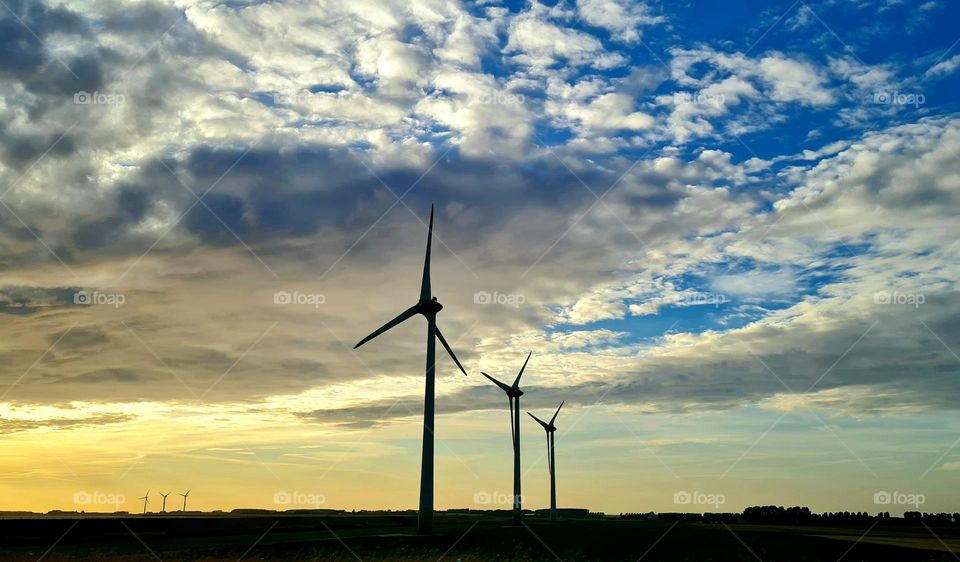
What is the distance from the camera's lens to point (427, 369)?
291ft

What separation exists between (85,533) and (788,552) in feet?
273

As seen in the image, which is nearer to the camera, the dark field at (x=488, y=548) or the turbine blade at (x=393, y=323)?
the dark field at (x=488, y=548)

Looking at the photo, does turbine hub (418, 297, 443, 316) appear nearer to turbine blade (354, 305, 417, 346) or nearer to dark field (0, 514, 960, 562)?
turbine blade (354, 305, 417, 346)

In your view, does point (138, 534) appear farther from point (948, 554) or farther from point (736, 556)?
point (948, 554)

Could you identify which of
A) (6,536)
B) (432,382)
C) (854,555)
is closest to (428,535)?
(432,382)

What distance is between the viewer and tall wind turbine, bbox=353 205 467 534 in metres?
82.4

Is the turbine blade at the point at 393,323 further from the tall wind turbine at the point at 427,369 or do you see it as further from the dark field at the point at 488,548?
the dark field at the point at 488,548

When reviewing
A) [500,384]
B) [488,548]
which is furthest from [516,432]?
[488,548]

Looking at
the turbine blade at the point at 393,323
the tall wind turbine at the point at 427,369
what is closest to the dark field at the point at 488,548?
the tall wind turbine at the point at 427,369

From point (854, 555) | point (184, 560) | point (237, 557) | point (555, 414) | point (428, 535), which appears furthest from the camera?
point (555, 414)

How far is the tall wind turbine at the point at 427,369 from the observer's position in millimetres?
82438

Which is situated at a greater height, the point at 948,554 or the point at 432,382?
the point at 432,382

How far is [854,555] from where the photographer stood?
227 feet

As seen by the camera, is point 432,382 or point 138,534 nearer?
point 432,382
